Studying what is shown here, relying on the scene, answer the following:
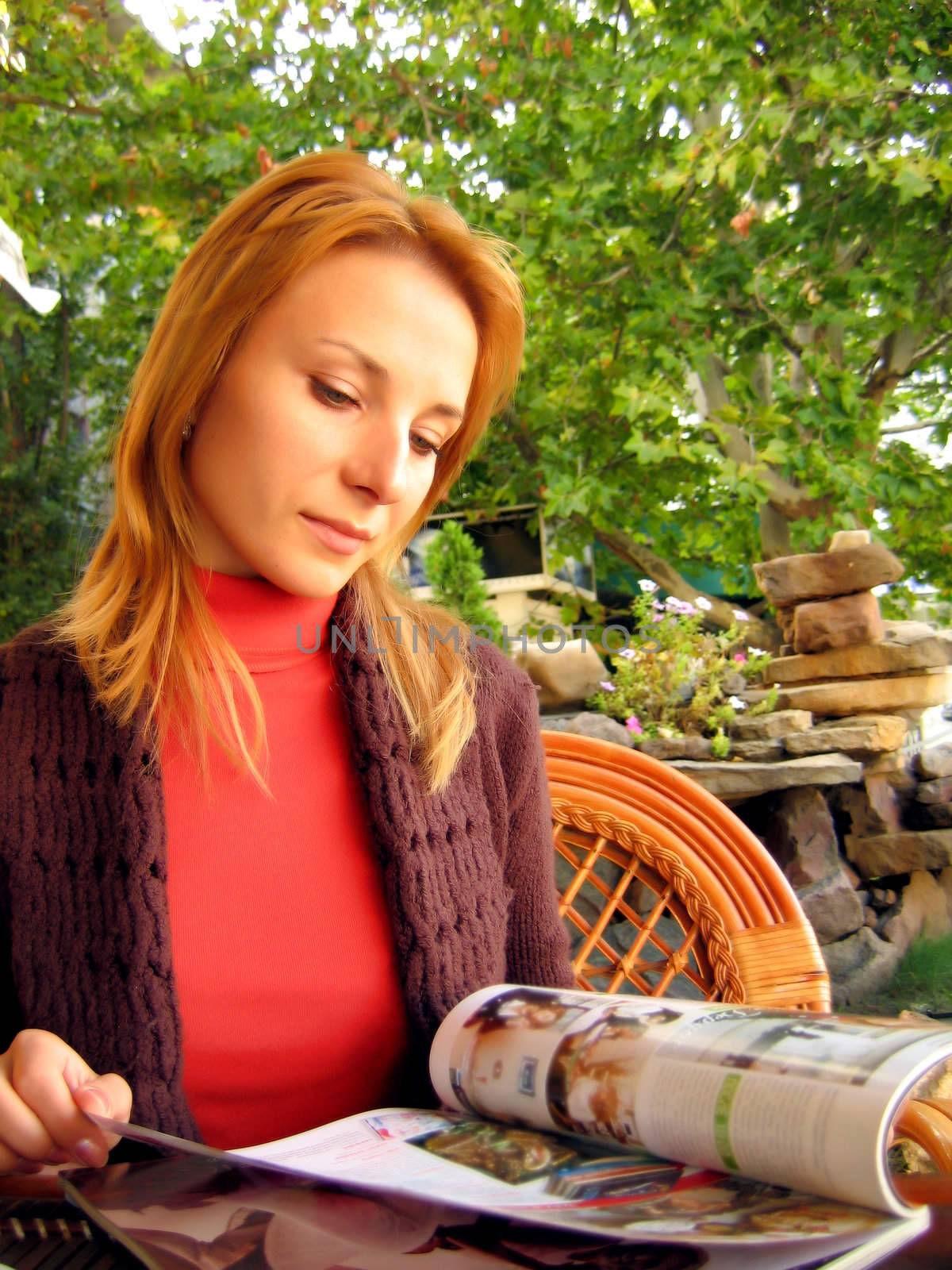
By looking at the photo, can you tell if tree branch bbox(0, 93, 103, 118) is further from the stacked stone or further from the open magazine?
the open magazine

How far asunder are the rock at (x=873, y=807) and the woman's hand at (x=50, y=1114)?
2131mm

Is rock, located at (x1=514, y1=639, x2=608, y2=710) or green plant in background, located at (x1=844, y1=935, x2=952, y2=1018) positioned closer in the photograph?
green plant in background, located at (x1=844, y1=935, x2=952, y2=1018)

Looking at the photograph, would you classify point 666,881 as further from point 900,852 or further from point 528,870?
point 900,852

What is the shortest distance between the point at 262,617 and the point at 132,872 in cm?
23

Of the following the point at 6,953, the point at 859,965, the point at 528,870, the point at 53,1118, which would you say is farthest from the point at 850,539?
the point at 53,1118

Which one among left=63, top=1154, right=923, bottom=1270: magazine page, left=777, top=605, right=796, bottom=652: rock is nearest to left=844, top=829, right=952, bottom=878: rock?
left=777, top=605, right=796, bottom=652: rock

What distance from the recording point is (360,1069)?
787 mm

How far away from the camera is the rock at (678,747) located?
2.37 m

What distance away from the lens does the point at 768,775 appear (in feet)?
7.48

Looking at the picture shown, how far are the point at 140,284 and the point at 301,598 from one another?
2.47 m

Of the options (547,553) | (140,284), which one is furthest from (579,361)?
(140,284)

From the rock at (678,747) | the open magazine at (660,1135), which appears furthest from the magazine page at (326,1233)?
the rock at (678,747)

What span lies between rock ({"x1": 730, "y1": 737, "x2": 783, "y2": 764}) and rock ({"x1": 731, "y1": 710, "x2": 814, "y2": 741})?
28 mm

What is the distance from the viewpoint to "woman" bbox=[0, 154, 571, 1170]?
29.5 inches
